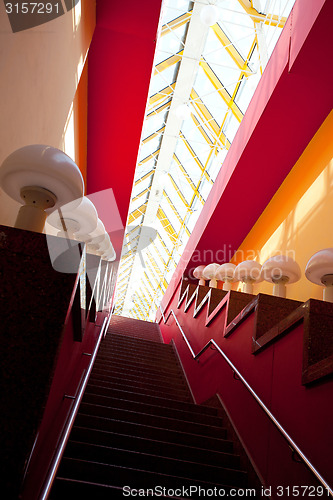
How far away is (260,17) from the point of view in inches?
358

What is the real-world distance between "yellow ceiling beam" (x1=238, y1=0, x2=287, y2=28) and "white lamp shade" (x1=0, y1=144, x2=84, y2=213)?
314 inches

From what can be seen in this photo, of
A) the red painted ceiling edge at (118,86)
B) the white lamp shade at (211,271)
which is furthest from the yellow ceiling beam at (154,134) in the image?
the white lamp shade at (211,271)

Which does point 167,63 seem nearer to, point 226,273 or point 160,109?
point 160,109

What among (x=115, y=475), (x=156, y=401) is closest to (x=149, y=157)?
(x=156, y=401)

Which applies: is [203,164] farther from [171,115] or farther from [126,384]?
[126,384]

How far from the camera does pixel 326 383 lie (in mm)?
2990

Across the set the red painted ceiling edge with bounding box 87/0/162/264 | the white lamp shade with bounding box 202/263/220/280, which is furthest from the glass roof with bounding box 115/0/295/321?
the white lamp shade with bounding box 202/263/220/280

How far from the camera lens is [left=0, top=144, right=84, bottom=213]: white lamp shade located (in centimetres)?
241

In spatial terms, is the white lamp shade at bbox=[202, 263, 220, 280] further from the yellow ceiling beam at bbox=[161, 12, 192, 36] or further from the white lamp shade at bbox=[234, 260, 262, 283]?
the yellow ceiling beam at bbox=[161, 12, 192, 36]

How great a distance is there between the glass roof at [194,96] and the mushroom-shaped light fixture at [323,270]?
507cm

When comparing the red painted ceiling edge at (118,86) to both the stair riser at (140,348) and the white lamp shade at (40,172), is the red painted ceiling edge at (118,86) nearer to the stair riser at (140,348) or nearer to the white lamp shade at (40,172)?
the stair riser at (140,348)

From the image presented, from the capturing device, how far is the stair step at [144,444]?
386 centimetres

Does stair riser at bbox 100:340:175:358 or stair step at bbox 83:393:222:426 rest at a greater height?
stair riser at bbox 100:340:175:358

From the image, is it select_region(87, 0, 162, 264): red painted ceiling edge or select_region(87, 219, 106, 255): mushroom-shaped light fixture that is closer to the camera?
select_region(87, 219, 106, 255): mushroom-shaped light fixture
